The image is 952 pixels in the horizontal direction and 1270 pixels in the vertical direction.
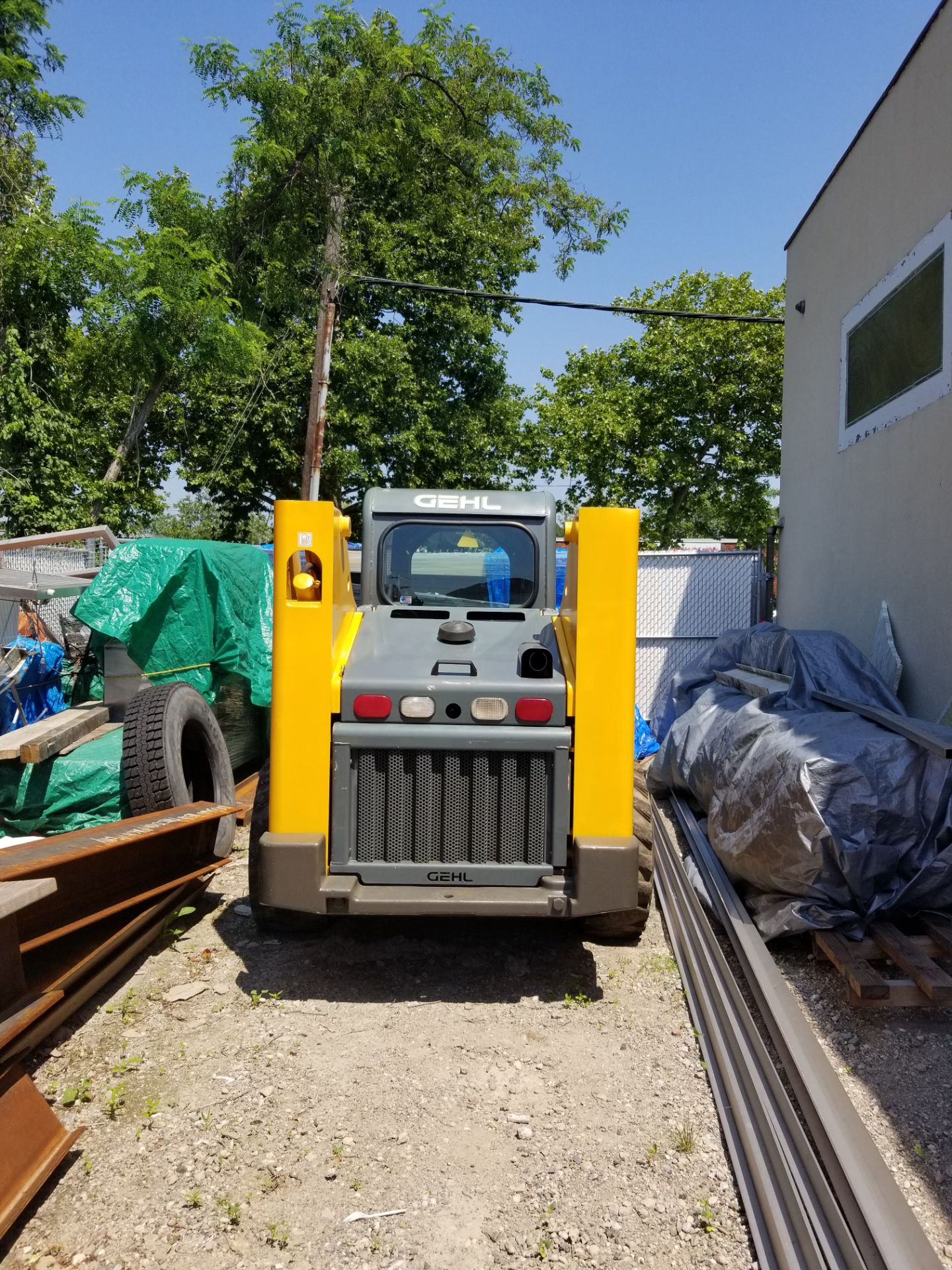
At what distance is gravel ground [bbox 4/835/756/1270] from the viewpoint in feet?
8.25

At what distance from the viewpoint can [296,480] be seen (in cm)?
2022

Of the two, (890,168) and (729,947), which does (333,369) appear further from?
(729,947)

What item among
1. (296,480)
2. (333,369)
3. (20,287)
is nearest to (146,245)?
(20,287)

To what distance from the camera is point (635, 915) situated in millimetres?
4215

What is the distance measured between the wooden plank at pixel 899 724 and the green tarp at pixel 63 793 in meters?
4.38

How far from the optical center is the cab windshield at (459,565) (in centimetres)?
511

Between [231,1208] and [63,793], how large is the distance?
3.41 meters

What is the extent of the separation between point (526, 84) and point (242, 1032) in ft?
69.0

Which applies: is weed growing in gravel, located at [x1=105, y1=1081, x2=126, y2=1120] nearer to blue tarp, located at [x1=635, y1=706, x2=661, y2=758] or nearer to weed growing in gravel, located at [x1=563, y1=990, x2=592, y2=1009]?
weed growing in gravel, located at [x1=563, y1=990, x2=592, y2=1009]

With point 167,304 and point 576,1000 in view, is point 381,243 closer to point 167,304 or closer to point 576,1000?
point 167,304

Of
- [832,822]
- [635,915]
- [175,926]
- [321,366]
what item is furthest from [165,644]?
[321,366]

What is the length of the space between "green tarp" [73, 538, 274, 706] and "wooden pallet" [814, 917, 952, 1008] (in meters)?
4.56

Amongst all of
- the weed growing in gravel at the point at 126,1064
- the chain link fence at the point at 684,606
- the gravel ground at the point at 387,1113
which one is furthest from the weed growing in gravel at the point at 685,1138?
the chain link fence at the point at 684,606

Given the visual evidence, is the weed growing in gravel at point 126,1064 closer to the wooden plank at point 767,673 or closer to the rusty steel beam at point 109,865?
the rusty steel beam at point 109,865
